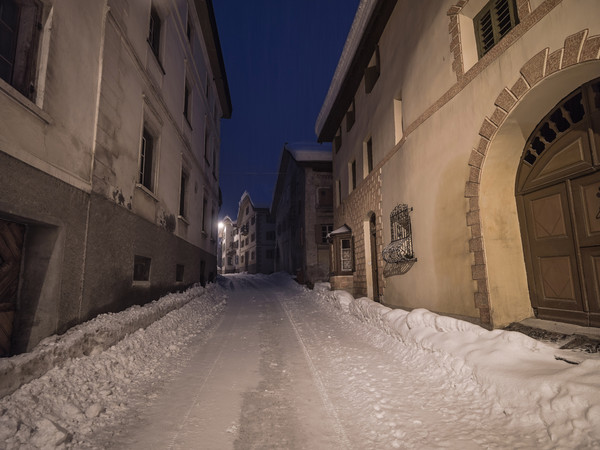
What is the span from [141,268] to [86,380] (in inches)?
150

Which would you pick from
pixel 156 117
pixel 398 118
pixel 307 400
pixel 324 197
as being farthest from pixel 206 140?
pixel 307 400

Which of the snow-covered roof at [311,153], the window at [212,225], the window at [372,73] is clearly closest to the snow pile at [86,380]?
the window at [372,73]

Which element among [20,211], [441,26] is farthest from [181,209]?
[441,26]

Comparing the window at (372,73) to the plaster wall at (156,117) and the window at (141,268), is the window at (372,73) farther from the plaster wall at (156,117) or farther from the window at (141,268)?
the window at (141,268)

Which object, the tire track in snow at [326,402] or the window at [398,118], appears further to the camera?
the window at [398,118]

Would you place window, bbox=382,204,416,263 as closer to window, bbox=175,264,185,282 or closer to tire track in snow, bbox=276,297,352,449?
tire track in snow, bbox=276,297,352,449

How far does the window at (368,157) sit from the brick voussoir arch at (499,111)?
560cm

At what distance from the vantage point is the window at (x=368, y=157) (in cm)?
1034

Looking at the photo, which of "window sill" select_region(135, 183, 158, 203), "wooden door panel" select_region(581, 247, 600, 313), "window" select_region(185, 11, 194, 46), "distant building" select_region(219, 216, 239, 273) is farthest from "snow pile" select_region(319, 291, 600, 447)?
"distant building" select_region(219, 216, 239, 273)

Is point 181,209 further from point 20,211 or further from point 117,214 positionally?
point 20,211

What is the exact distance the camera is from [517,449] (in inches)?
86.0

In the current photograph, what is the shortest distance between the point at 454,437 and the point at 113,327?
13.9 feet

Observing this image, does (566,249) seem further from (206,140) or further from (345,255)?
(206,140)

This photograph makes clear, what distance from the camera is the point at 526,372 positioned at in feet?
9.40
